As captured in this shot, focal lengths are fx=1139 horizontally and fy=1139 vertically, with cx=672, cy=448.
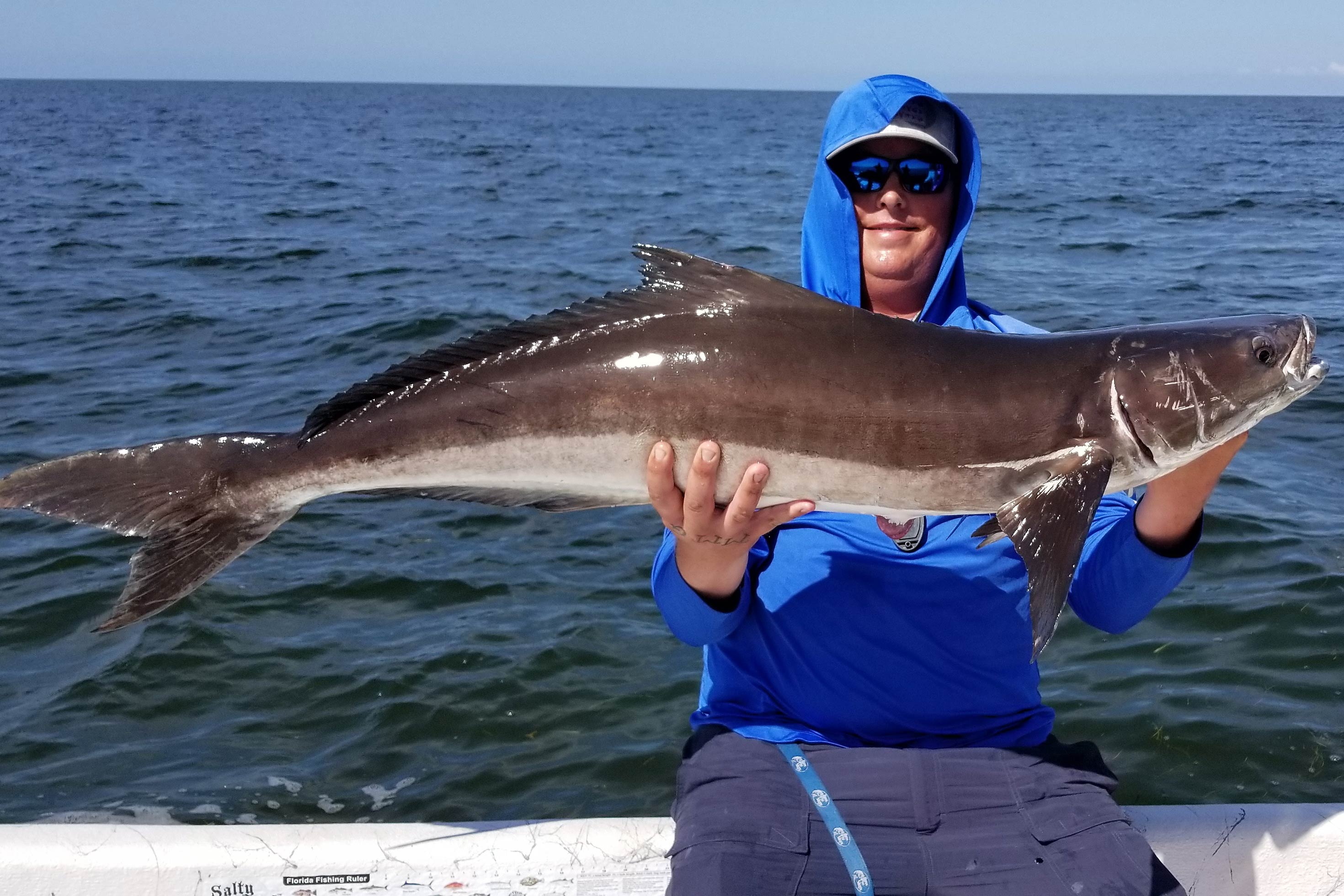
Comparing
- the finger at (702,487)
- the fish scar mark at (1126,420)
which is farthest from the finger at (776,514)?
the fish scar mark at (1126,420)

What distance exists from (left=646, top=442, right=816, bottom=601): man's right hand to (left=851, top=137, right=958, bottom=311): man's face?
3.98 feet

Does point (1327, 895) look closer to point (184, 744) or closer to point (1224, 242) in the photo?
point (184, 744)

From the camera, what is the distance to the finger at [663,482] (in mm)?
2844

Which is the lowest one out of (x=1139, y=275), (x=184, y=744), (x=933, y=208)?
(x=184, y=744)

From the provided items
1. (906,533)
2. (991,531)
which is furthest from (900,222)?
(991,531)

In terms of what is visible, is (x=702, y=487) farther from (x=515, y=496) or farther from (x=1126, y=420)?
(x=1126, y=420)

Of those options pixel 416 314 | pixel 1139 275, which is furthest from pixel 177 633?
pixel 1139 275

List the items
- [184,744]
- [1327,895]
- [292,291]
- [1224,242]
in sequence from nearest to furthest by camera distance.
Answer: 1. [1327,895]
2. [184,744]
3. [292,291]
4. [1224,242]

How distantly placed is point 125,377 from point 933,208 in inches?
371

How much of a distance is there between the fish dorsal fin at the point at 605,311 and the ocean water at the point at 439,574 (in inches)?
18.3

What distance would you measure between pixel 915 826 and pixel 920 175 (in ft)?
6.75

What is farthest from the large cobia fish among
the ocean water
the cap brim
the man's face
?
the cap brim

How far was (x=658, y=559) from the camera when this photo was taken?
11.3 feet

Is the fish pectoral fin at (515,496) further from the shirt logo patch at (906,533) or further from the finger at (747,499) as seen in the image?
the shirt logo patch at (906,533)
